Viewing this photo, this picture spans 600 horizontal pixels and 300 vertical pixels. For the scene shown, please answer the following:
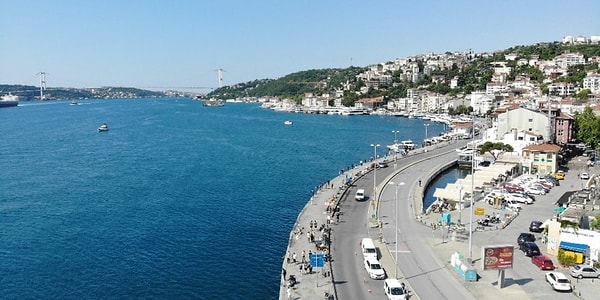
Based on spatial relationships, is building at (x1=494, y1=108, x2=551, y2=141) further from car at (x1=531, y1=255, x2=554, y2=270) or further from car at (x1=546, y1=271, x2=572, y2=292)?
car at (x1=546, y1=271, x2=572, y2=292)

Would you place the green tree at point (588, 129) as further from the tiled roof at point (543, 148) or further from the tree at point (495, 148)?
the tiled roof at point (543, 148)

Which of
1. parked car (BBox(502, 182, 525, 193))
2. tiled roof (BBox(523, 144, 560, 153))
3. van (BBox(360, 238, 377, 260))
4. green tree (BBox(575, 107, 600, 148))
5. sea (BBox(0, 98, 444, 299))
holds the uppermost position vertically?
green tree (BBox(575, 107, 600, 148))

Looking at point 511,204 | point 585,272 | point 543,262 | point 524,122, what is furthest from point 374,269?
point 524,122

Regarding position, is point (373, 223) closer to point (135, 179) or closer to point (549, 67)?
point (135, 179)

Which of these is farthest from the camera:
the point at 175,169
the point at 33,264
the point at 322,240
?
the point at 175,169

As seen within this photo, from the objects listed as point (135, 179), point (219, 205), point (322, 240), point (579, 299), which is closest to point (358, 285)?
point (322, 240)

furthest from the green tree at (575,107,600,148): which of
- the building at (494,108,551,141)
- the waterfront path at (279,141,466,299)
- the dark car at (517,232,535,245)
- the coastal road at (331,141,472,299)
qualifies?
the dark car at (517,232,535,245)

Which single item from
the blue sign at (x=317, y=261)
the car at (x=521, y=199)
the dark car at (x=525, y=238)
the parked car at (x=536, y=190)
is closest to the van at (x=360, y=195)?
the car at (x=521, y=199)
